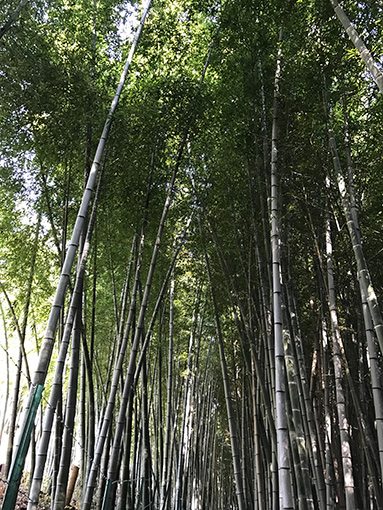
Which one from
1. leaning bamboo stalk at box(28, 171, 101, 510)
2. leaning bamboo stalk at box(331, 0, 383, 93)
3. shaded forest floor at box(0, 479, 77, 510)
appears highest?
leaning bamboo stalk at box(331, 0, 383, 93)

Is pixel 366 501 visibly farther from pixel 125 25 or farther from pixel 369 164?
pixel 125 25

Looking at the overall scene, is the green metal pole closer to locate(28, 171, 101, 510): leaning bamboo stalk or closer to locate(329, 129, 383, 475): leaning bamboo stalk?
locate(28, 171, 101, 510): leaning bamboo stalk

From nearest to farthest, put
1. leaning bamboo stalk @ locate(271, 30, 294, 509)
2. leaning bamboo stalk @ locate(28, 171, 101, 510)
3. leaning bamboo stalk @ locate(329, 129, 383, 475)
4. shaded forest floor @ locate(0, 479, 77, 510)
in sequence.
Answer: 1. leaning bamboo stalk @ locate(271, 30, 294, 509)
2. leaning bamboo stalk @ locate(28, 171, 101, 510)
3. leaning bamboo stalk @ locate(329, 129, 383, 475)
4. shaded forest floor @ locate(0, 479, 77, 510)

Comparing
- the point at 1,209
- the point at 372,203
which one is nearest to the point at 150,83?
the point at 1,209

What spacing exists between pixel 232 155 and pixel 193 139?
480mm

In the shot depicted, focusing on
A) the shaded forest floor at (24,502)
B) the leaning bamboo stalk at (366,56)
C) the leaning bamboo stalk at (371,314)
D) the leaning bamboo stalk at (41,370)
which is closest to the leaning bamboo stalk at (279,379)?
the leaning bamboo stalk at (371,314)

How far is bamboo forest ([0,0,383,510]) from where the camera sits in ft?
10.7

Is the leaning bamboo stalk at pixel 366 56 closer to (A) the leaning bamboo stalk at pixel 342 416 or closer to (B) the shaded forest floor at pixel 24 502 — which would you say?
(A) the leaning bamboo stalk at pixel 342 416

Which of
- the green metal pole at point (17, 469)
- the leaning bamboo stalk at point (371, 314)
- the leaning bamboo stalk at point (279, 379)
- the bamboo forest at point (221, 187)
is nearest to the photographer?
the green metal pole at point (17, 469)

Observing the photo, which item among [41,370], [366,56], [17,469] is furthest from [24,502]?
[366,56]

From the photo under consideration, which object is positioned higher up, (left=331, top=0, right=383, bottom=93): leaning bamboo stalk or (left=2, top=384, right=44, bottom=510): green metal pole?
(left=331, top=0, right=383, bottom=93): leaning bamboo stalk

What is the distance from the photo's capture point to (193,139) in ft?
15.0

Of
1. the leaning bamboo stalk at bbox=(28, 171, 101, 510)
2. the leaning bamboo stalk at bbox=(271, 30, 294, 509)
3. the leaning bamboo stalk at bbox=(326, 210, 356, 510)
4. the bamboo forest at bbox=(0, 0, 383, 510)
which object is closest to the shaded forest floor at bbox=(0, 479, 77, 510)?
the bamboo forest at bbox=(0, 0, 383, 510)

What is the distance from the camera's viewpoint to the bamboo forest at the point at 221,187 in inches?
129
